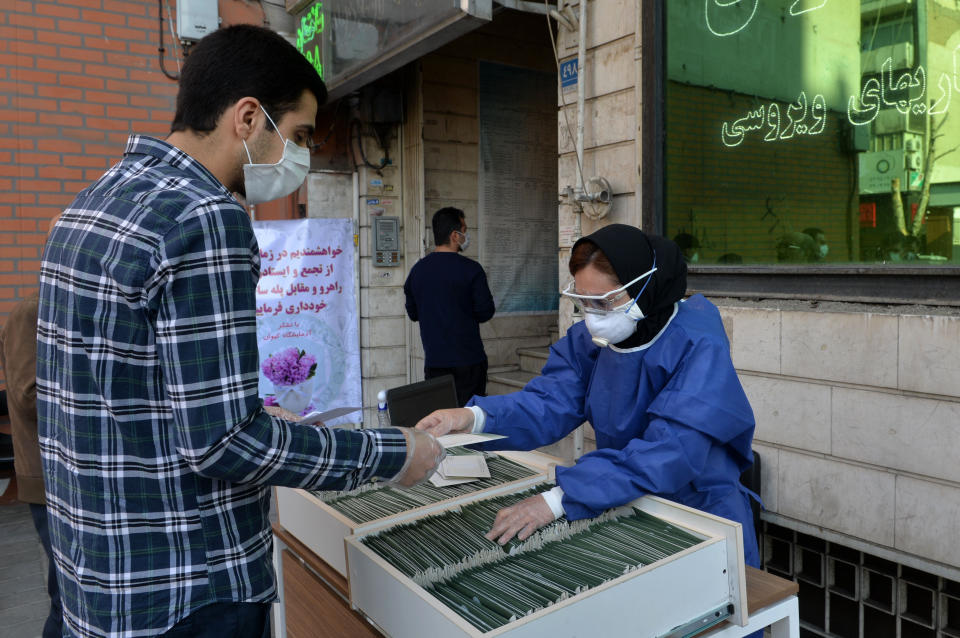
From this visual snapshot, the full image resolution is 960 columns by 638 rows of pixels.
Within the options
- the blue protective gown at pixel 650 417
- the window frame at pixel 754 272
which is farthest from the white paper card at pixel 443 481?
the window frame at pixel 754 272

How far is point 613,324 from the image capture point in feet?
6.05

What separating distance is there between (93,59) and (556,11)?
3.89 meters

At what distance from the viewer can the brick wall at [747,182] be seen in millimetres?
2982

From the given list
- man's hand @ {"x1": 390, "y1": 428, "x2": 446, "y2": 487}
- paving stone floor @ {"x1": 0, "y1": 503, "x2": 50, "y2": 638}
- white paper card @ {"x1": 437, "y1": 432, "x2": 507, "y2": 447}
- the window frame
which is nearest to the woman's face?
white paper card @ {"x1": 437, "y1": 432, "x2": 507, "y2": 447}

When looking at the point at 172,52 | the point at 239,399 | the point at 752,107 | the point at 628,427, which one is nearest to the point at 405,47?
the point at 752,107

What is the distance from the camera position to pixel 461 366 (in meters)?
4.55

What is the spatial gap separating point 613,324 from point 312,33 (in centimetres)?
478

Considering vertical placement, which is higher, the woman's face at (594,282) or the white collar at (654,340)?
the woman's face at (594,282)

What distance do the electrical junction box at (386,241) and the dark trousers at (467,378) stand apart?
1.68 metres

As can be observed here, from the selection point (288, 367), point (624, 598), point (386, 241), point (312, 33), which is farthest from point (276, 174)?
point (312, 33)

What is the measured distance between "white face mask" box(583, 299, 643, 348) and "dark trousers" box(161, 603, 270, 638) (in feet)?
3.63

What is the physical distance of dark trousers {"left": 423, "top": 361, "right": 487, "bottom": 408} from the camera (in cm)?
456

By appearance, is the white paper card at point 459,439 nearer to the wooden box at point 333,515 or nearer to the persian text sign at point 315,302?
the wooden box at point 333,515

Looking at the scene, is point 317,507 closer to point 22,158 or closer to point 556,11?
point 556,11
